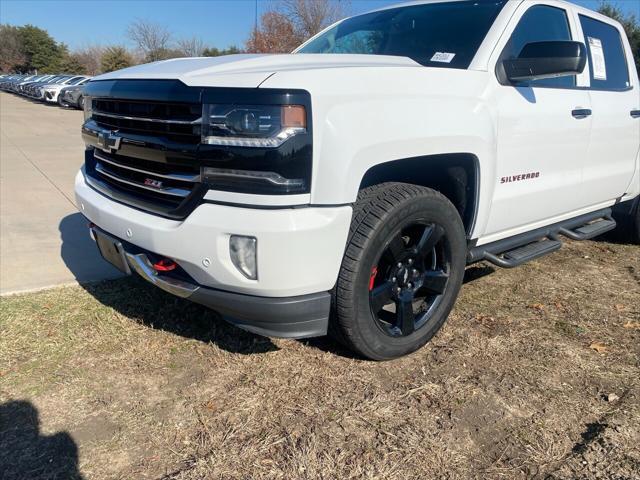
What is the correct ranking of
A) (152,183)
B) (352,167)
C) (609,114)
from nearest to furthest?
(352,167) < (152,183) < (609,114)

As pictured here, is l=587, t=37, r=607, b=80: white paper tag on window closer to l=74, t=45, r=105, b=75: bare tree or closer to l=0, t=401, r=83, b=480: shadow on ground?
l=0, t=401, r=83, b=480: shadow on ground

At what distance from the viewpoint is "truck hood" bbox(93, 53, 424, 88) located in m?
2.23

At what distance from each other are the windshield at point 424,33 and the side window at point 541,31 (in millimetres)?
182

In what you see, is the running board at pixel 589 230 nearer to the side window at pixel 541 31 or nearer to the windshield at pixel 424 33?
the side window at pixel 541 31

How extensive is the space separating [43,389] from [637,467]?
2.70 m

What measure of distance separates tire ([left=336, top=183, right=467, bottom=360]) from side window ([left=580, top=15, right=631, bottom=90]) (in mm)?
2014

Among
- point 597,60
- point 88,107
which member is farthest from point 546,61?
point 88,107

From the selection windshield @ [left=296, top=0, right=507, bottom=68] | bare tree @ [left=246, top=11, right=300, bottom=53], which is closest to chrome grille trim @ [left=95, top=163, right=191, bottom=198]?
windshield @ [left=296, top=0, right=507, bottom=68]

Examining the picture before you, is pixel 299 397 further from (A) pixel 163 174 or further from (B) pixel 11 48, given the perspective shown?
(B) pixel 11 48

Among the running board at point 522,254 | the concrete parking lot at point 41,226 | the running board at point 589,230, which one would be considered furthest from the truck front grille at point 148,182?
the running board at point 589,230

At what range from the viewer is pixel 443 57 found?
3205 mm

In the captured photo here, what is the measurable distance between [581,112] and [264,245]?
2.62 m

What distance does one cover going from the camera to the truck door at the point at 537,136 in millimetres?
Answer: 3129

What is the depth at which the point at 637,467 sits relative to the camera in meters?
2.23
